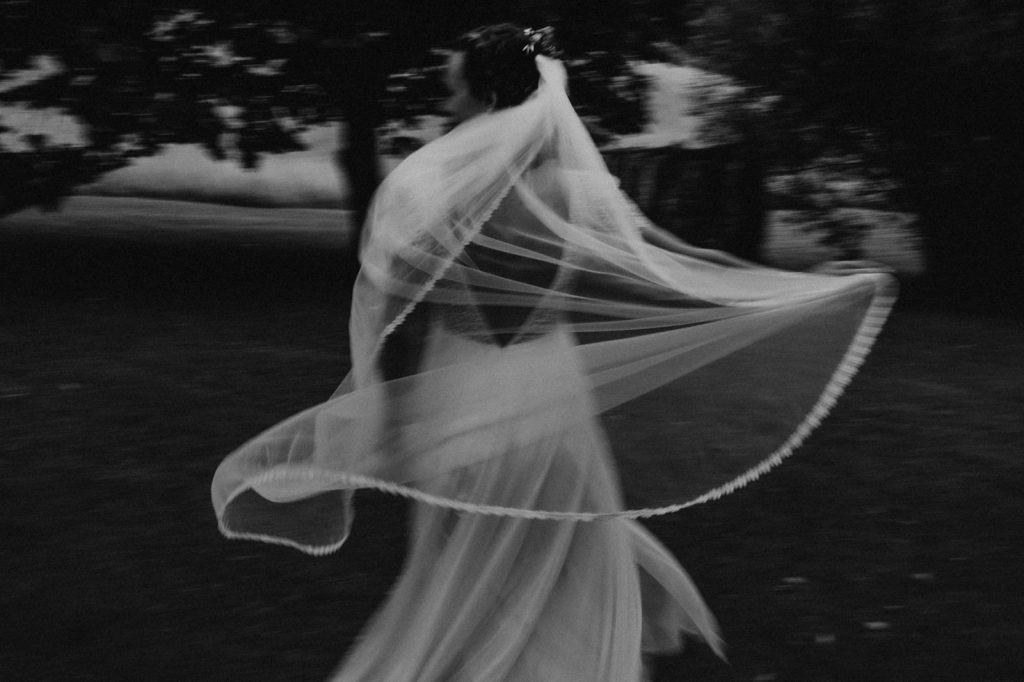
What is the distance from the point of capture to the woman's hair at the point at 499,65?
336 centimetres

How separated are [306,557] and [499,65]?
2.60 meters

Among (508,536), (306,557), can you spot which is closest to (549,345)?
(508,536)

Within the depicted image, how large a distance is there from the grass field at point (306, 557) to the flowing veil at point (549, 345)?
1260 mm

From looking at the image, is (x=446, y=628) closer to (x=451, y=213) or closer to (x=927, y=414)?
(x=451, y=213)

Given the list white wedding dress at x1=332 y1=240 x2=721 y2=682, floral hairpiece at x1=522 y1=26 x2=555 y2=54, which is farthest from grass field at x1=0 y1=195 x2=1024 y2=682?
floral hairpiece at x1=522 y1=26 x2=555 y2=54

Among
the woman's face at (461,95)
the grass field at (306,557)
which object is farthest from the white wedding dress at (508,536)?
the grass field at (306,557)

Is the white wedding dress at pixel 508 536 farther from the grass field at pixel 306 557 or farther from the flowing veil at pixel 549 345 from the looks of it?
the grass field at pixel 306 557

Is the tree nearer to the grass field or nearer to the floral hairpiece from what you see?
the grass field

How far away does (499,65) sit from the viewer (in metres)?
3.37

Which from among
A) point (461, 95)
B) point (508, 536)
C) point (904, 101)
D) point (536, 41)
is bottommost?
point (904, 101)

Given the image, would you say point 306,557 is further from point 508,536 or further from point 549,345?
point 549,345

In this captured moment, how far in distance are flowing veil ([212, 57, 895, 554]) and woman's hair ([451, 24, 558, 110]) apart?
0.17 feet

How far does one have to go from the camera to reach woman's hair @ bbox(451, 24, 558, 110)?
336 cm

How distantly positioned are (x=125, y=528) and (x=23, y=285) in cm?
552
